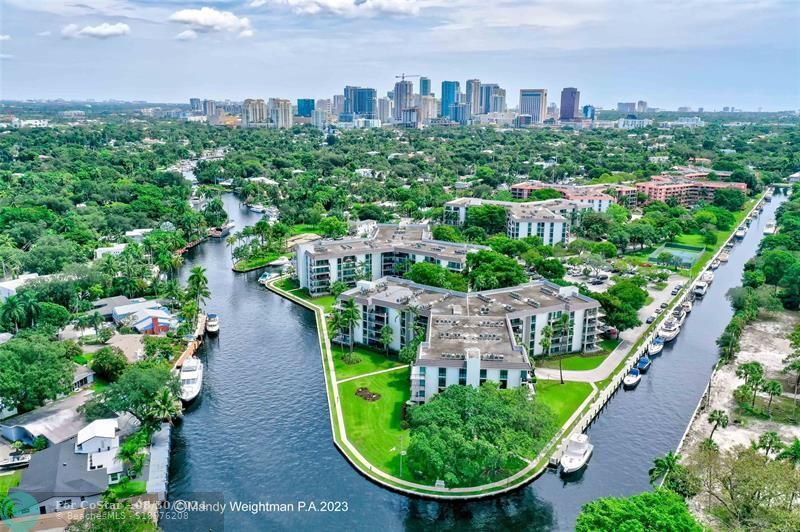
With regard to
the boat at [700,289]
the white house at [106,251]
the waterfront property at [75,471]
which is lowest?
the waterfront property at [75,471]

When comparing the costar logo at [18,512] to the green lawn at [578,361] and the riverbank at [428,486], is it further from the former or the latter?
the green lawn at [578,361]

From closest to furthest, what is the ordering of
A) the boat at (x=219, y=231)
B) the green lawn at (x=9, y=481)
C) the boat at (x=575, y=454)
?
the green lawn at (x=9, y=481) → the boat at (x=575, y=454) → the boat at (x=219, y=231)

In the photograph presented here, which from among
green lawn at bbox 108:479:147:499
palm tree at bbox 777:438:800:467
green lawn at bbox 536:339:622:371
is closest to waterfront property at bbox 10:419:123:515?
Result: green lawn at bbox 108:479:147:499

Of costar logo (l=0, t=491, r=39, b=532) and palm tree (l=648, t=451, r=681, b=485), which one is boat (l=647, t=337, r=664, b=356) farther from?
costar logo (l=0, t=491, r=39, b=532)

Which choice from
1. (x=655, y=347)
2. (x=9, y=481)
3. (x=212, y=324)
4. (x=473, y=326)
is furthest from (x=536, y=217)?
(x=9, y=481)

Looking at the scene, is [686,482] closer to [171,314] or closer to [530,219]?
[171,314]

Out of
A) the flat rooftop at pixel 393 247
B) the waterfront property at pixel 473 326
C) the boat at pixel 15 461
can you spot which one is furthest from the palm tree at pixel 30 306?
the flat rooftop at pixel 393 247

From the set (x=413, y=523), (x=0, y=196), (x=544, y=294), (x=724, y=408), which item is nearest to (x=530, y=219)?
(x=544, y=294)
